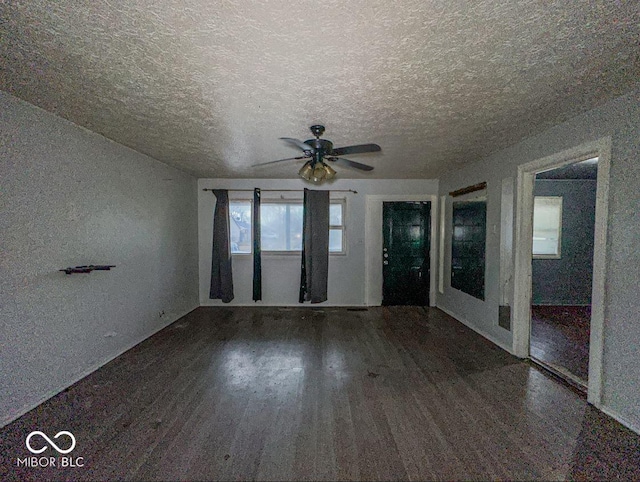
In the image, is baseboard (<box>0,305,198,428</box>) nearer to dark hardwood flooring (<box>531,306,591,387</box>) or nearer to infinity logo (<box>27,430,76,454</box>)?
infinity logo (<box>27,430,76,454</box>)

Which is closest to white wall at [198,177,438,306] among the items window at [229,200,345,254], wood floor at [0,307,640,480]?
window at [229,200,345,254]

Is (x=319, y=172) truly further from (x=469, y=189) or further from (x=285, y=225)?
(x=285, y=225)

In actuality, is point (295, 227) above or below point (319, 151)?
below

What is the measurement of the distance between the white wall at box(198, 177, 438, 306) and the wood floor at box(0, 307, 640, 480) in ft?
5.77

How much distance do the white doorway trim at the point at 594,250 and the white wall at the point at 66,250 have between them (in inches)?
163

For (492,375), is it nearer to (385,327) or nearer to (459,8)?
(385,327)

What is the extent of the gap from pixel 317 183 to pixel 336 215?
7.81 ft

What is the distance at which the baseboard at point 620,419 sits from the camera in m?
1.87

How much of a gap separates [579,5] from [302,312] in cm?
437

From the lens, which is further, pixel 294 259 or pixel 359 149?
pixel 294 259

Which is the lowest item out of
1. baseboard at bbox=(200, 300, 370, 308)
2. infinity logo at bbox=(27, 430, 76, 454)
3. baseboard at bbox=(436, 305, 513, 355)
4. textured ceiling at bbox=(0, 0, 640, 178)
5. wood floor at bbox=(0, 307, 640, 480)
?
→ infinity logo at bbox=(27, 430, 76, 454)

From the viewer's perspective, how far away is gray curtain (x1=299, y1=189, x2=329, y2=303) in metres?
4.82

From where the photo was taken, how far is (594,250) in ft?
6.79

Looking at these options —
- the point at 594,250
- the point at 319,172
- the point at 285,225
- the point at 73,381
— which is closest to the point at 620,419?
the point at 594,250
